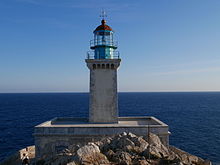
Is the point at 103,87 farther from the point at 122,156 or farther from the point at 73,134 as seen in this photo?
the point at 122,156

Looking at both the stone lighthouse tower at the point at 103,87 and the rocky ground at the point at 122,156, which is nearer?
the rocky ground at the point at 122,156

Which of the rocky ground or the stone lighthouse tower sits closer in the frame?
the rocky ground

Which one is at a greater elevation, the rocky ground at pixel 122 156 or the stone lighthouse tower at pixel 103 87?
the stone lighthouse tower at pixel 103 87

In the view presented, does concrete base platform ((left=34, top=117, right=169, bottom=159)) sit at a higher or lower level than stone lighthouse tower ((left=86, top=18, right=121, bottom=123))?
lower

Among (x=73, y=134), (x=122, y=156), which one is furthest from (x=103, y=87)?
(x=122, y=156)

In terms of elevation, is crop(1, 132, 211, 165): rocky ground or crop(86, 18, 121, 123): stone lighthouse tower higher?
crop(86, 18, 121, 123): stone lighthouse tower

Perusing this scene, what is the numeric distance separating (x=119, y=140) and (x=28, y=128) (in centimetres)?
3523

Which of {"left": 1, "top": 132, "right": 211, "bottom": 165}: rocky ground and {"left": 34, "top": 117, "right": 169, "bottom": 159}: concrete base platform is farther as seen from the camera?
{"left": 34, "top": 117, "right": 169, "bottom": 159}: concrete base platform

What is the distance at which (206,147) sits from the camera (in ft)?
90.4

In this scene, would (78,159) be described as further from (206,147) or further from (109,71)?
(206,147)

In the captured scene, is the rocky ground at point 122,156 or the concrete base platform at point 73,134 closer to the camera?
the rocky ground at point 122,156

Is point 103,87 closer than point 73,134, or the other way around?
point 73,134

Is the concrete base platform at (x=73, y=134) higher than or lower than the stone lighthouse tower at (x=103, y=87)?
lower

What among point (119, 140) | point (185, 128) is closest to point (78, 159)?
point (119, 140)
